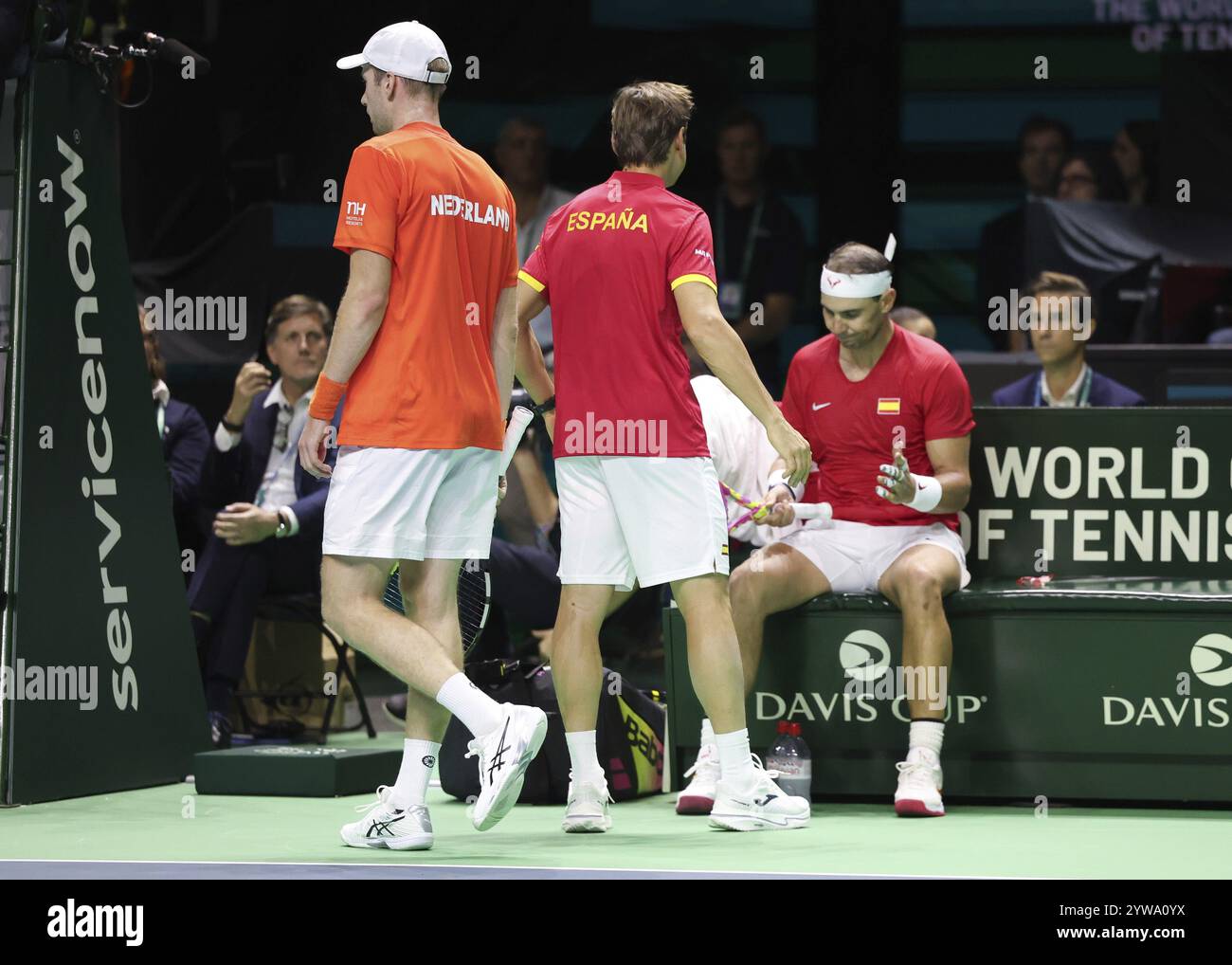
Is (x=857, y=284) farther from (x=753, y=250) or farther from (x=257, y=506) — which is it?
(x=753, y=250)

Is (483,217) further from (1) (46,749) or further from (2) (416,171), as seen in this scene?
(1) (46,749)

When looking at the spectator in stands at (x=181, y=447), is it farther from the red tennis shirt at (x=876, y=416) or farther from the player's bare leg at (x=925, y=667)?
the player's bare leg at (x=925, y=667)

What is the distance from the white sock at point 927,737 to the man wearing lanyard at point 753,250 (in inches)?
161

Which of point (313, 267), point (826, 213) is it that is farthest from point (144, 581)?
point (826, 213)

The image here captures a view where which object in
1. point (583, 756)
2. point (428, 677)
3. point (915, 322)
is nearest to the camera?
point (428, 677)

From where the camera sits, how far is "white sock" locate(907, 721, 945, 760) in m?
5.84

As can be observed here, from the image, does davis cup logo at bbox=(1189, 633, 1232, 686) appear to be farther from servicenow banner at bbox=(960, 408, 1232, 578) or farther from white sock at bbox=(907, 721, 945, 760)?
white sock at bbox=(907, 721, 945, 760)

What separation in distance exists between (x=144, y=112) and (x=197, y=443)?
3.15 meters

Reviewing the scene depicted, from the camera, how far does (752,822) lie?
538 cm

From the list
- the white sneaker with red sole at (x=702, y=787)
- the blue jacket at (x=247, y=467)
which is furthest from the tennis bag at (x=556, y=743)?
the blue jacket at (x=247, y=467)

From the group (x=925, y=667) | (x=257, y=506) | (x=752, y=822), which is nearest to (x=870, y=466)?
(x=925, y=667)

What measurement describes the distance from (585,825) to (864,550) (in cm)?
134

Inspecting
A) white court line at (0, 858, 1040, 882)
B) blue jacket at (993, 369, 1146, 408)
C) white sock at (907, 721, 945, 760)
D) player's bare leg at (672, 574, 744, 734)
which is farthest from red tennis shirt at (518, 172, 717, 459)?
blue jacket at (993, 369, 1146, 408)

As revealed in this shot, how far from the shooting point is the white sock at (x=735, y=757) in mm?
5363
